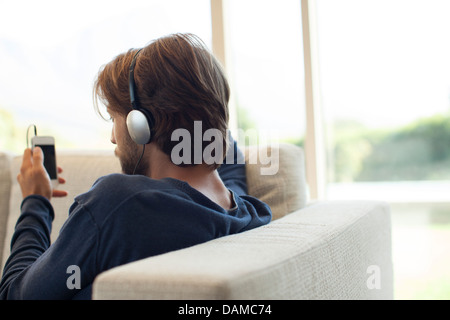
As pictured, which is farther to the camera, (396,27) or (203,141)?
(396,27)

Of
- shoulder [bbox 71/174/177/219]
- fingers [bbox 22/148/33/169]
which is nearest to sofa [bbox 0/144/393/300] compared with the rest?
shoulder [bbox 71/174/177/219]

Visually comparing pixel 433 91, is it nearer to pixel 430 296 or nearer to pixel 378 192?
pixel 378 192

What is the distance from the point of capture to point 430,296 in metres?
2.14

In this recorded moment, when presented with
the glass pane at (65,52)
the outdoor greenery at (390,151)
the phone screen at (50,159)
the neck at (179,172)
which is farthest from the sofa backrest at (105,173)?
the glass pane at (65,52)

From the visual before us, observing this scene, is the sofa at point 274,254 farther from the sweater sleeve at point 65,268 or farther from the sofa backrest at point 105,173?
the sweater sleeve at point 65,268

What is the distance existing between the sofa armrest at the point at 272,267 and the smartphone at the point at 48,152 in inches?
26.7

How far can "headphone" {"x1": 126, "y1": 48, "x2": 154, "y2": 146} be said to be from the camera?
0.87 m

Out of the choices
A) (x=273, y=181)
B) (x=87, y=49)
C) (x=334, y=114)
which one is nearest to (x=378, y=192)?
(x=334, y=114)

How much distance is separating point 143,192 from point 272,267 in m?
0.27

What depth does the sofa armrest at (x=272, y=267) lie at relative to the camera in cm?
54

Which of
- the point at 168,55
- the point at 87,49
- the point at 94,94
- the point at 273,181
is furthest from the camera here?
the point at 87,49

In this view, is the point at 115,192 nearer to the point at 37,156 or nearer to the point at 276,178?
the point at 37,156

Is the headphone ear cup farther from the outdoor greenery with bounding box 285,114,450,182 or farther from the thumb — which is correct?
the outdoor greenery with bounding box 285,114,450,182

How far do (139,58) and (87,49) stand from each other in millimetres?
2006
